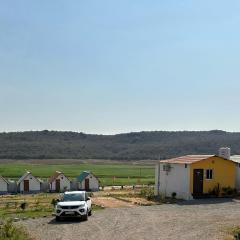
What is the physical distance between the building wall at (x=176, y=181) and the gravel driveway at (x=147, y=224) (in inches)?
227

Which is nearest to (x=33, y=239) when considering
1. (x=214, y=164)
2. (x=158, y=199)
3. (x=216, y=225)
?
(x=216, y=225)

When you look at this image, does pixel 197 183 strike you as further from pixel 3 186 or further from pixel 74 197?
pixel 3 186

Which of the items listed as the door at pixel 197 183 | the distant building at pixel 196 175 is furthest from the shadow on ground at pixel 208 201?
the distant building at pixel 196 175

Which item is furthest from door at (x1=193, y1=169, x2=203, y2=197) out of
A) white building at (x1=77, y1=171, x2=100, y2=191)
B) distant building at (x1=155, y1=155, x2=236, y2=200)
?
white building at (x1=77, y1=171, x2=100, y2=191)

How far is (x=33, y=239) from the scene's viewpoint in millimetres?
25031

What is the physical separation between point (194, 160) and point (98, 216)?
14267mm

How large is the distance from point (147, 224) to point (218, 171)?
58.7 feet

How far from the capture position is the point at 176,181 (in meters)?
46.2

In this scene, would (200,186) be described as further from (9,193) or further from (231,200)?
(9,193)

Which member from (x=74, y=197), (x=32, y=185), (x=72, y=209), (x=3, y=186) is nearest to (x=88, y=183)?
(x=32, y=185)

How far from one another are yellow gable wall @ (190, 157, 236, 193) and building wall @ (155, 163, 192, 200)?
19.4 inches

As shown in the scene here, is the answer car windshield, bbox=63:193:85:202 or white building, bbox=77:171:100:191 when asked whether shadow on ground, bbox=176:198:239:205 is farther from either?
white building, bbox=77:171:100:191

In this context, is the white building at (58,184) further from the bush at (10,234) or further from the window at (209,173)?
the bush at (10,234)

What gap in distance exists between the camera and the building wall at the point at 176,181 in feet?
147
